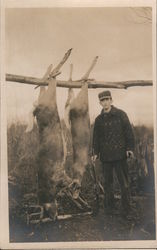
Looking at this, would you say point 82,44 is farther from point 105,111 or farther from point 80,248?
point 80,248

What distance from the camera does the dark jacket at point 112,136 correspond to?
1.44 metres

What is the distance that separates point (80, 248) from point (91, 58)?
2.26 ft

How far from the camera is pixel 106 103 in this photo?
56.8 inches

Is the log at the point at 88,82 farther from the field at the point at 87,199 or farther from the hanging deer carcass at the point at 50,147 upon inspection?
the field at the point at 87,199

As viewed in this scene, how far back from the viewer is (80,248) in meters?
1.43

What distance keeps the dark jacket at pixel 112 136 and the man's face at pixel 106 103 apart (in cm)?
2

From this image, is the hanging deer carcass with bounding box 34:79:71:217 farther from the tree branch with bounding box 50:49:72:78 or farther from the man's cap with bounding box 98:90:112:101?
the man's cap with bounding box 98:90:112:101

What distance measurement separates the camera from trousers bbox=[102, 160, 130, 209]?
1.44 m

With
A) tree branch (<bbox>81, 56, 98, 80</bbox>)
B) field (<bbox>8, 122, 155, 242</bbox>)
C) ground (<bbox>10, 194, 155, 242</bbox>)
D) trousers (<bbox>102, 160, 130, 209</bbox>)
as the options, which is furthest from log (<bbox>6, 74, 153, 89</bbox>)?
ground (<bbox>10, 194, 155, 242</bbox>)

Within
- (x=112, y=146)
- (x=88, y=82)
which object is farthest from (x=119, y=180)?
(x=88, y=82)

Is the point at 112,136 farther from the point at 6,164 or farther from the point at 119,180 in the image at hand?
the point at 6,164

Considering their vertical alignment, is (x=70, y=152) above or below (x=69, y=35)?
below

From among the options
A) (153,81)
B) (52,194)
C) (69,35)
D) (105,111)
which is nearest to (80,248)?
(52,194)

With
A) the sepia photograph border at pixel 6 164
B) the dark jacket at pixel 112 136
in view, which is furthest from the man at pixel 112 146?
the sepia photograph border at pixel 6 164
